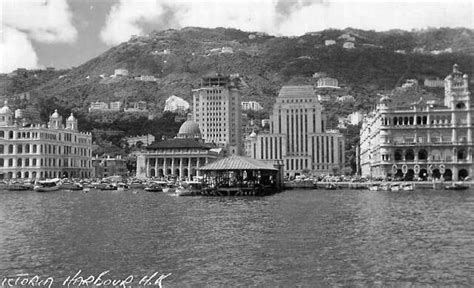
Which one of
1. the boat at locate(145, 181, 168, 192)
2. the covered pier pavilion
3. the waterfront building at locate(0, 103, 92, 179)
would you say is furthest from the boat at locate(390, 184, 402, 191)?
the waterfront building at locate(0, 103, 92, 179)

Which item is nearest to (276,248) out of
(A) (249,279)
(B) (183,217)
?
(A) (249,279)

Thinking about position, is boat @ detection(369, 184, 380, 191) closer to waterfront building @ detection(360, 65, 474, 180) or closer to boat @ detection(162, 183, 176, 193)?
waterfront building @ detection(360, 65, 474, 180)

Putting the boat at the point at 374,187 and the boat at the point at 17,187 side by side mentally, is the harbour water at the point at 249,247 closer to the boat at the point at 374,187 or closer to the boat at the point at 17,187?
the boat at the point at 374,187

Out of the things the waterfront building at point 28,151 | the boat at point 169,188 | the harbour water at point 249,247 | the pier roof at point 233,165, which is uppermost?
the waterfront building at point 28,151

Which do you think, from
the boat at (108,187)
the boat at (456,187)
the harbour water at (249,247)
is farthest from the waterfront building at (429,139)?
the harbour water at (249,247)

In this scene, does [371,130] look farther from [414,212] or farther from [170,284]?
[170,284]
